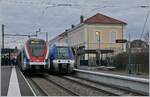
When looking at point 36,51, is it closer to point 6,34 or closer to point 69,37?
point 6,34

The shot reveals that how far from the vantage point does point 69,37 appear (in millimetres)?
107438

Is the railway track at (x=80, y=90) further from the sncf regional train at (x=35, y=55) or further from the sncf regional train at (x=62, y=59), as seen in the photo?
the sncf regional train at (x=62, y=59)

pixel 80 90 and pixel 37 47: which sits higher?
pixel 37 47

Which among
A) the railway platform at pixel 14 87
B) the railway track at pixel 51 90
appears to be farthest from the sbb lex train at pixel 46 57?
the railway track at pixel 51 90

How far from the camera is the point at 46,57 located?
36250mm

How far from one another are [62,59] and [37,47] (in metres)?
2.46

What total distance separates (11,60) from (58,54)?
39493 millimetres

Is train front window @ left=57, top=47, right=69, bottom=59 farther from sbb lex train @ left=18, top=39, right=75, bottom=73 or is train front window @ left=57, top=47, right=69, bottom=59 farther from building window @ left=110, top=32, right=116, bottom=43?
building window @ left=110, top=32, right=116, bottom=43

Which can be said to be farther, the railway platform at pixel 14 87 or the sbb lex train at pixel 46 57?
the sbb lex train at pixel 46 57

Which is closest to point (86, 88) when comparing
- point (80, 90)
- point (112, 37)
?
point (80, 90)

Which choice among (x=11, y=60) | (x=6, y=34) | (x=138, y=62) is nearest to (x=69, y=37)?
(x=6, y=34)

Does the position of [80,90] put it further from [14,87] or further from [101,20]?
[101,20]

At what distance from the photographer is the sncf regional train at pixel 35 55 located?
117 feet

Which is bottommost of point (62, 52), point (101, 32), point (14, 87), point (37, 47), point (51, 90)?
point (51, 90)
